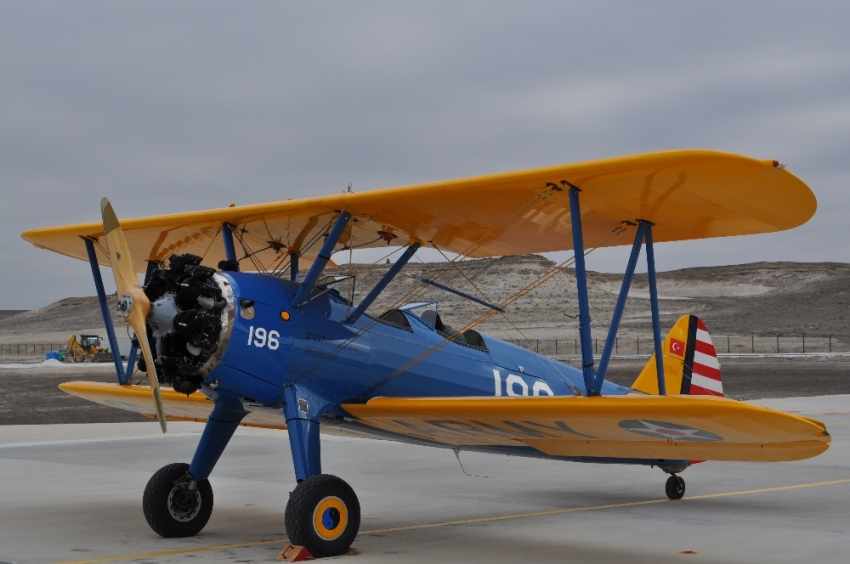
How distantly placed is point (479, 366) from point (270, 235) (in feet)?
7.73

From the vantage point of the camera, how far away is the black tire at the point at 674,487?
33.5 ft

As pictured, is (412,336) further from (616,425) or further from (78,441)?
(78,441)

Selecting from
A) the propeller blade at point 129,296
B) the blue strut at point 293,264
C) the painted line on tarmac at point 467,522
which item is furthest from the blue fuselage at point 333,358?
the blue strut at point 293,264

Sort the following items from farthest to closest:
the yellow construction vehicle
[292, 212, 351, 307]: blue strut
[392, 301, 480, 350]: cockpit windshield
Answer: the yellow construction vehicle < [392, 301, 480, 350]: cockpit windshield < [292, 212, 351, 307]: blue strut

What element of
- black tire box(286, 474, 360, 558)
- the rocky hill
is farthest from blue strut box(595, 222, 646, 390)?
the rocky hill

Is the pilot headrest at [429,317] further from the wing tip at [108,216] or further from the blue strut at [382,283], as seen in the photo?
the wing tip at [108,216]

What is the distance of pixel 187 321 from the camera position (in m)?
7.29

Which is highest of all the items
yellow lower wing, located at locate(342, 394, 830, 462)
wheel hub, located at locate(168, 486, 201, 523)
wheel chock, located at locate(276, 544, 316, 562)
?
yellow lower wing, located at locate(342, 394, 830, 462)

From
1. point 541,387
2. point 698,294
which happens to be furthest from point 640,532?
point 698,294

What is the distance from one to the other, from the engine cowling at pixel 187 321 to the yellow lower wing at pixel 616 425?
4.39 ft

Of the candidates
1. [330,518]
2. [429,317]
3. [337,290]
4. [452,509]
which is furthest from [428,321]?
[330,518]

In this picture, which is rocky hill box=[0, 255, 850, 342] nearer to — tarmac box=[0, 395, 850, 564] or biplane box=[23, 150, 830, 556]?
tarmac box=[0, 395, 850, 564]

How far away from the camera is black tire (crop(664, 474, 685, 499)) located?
1020 centimetres

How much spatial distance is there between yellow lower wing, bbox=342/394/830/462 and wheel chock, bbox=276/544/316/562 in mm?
1348
